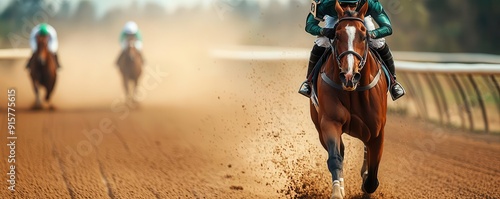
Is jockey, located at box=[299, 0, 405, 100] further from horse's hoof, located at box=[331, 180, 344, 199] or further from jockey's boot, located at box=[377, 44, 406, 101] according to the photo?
horse's hoof, located at box=[331, 180, 344, 199]

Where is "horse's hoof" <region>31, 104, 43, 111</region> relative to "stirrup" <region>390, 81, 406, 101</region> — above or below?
below

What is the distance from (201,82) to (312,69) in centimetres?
1541

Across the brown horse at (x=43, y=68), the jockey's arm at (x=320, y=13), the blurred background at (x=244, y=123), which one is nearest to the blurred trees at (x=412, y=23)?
the blurred background at (x=244, y=123)

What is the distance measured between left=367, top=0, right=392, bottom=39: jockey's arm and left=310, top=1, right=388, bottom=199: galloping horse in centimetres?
18

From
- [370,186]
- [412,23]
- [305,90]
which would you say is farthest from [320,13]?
[412,23]

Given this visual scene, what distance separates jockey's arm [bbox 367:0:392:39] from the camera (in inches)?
224

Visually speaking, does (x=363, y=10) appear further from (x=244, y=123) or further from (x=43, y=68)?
(x=43, y=68)

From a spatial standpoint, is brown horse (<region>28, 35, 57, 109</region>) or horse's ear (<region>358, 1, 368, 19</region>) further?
brown horse (<region>28, 35, 57, 109</region>)

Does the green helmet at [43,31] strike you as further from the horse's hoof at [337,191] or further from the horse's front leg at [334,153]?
the horse's hoof at [337,191]

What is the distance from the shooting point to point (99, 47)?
31438 mm

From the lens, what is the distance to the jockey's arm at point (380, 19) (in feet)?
18.7

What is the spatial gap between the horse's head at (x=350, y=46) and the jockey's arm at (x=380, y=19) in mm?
268

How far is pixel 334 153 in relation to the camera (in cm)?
545

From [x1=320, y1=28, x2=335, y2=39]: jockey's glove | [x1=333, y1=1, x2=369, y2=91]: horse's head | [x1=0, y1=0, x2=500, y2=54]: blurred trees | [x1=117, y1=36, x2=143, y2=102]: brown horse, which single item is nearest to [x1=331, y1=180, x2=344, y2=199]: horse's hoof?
[x1=333, y1=1, x2=369, y2=91]: horse's head
